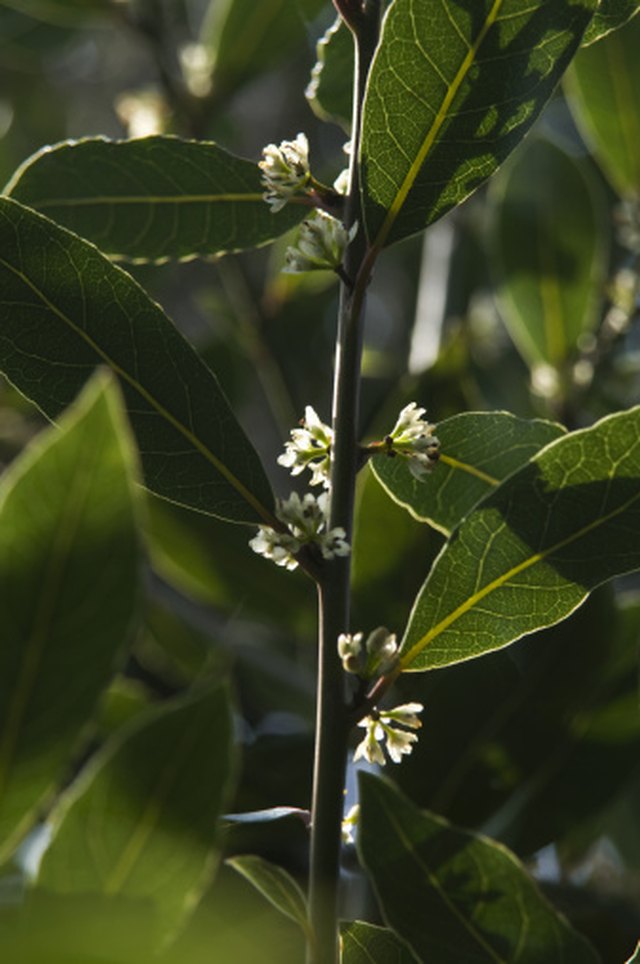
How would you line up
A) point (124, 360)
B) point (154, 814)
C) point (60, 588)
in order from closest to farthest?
1. point (60, 588)
2. point (154, 814)
3. point (124, 360)

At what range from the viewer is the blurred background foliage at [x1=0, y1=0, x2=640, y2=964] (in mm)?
1658

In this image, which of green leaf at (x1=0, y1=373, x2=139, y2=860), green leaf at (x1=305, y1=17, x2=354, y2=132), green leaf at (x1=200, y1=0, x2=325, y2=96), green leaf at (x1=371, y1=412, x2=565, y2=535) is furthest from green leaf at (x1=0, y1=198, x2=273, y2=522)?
Answer: green leaf at (x1=200, y1=0, x2=325, y2=96)

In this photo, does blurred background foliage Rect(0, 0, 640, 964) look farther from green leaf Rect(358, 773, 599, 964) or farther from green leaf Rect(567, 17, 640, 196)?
green leaf Rect(358, 773, 599, 964)

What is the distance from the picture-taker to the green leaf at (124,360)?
109cm

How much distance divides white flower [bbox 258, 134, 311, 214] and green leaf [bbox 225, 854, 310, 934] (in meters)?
0.57

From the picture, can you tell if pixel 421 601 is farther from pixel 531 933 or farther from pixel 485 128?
pixel 485 128

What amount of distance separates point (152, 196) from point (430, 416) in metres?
0.63

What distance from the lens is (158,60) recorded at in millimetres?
2371

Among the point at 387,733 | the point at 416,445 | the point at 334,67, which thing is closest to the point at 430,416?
the point at 334,67

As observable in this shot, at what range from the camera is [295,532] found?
3.55 ft

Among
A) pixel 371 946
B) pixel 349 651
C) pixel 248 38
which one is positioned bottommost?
pixel 371 946

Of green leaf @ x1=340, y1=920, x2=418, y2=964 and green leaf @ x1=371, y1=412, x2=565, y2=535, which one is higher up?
green leaf @ x1=371, y1=412, x2=565, y2=535

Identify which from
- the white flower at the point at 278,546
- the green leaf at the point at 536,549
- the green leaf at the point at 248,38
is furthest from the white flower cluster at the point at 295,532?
the green leaf at the point at 248,38

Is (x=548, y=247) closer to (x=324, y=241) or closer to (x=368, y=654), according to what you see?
(x=324, y=241)
